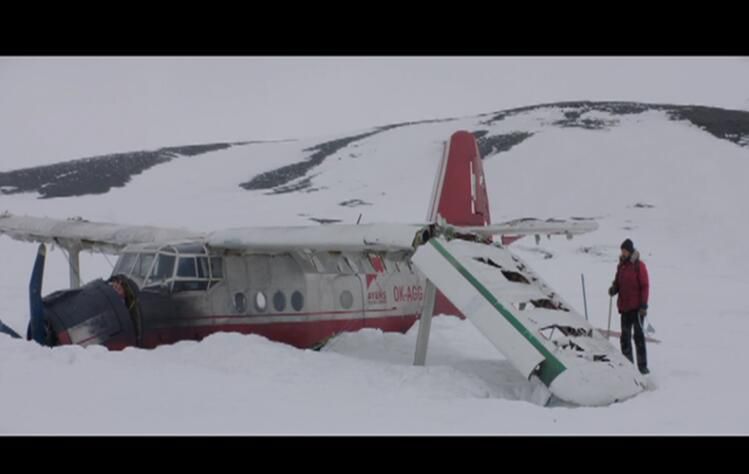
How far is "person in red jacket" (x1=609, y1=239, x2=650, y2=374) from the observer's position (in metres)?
11.5

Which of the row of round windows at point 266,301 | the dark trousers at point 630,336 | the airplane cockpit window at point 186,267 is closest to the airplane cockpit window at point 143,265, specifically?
the airplane cockpit window at point 186,267

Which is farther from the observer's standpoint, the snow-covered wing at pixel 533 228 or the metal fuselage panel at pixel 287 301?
the snow-covered wing at pixel 533 228

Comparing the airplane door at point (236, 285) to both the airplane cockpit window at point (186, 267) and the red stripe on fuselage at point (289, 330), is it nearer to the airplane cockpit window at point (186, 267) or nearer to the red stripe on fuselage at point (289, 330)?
the red stripe on fuselage at point (289, 330)

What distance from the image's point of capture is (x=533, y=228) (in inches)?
515

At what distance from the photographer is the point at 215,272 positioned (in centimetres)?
1217

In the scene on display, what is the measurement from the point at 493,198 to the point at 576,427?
32.6m

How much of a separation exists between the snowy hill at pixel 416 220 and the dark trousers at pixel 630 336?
0.48m

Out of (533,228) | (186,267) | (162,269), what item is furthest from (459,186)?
(162,269)

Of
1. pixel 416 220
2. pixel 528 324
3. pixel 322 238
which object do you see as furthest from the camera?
pixel 416 220

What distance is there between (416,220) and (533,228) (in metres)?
21.9

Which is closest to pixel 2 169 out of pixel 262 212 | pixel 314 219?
pixel 262 212

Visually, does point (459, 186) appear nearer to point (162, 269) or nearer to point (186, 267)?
point (186, 267)

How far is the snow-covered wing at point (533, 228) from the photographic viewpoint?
12.2m

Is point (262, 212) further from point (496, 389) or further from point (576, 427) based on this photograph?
point (576, 427)
